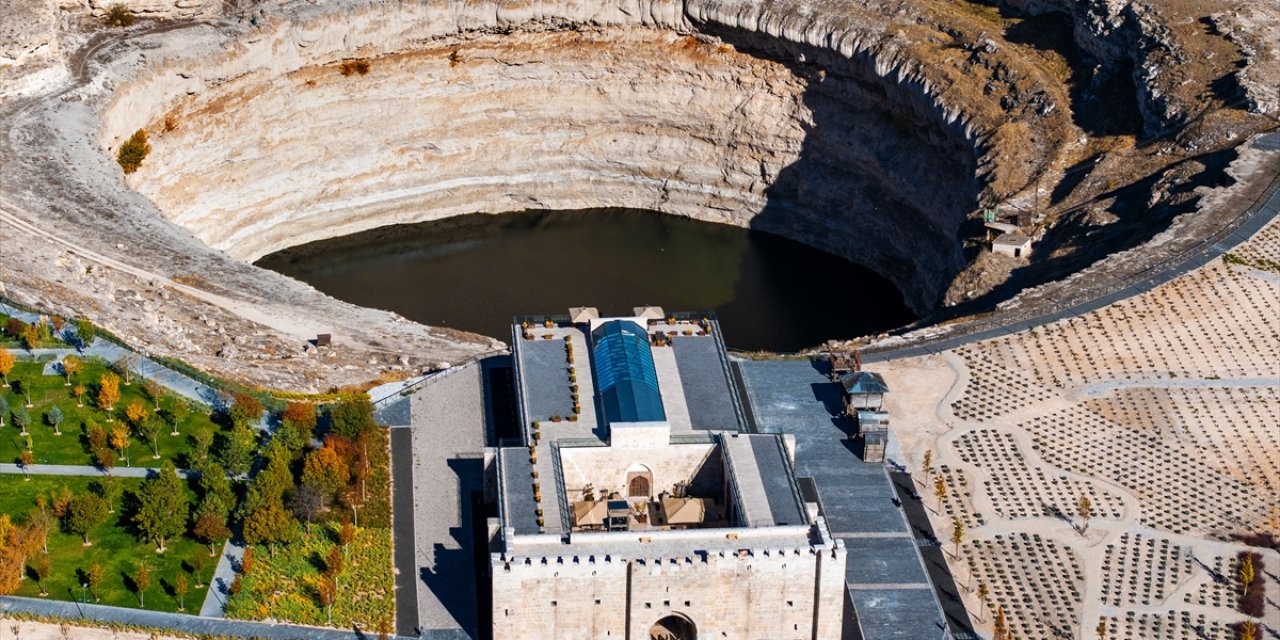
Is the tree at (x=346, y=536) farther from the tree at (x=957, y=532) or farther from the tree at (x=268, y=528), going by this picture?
the tree at (x=957, y=532)

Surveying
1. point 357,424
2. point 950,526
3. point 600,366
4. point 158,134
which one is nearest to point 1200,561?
point 950,526

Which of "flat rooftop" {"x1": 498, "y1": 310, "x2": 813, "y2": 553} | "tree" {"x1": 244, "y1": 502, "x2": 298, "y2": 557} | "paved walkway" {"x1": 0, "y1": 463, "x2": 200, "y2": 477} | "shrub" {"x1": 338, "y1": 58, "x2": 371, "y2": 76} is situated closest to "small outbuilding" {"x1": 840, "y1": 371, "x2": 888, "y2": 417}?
"flat rooftop" {"x1": 498, "y1": 310, "x2": 813, "y2": 553}

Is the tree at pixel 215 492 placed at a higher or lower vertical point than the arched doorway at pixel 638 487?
higher

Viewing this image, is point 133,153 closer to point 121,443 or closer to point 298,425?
point 121,443

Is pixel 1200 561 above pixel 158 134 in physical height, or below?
below

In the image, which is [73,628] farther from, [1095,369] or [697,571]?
[1095,369]

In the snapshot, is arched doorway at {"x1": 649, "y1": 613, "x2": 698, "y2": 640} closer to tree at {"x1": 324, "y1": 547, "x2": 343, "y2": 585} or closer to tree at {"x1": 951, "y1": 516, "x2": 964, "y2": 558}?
tree at {"x1": 951, "y1": 516, "x2": 964, "y2": 558}

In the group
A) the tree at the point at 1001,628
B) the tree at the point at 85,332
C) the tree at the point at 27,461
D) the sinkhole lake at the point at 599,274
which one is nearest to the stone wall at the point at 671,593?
the tree at the point at 1001,628
